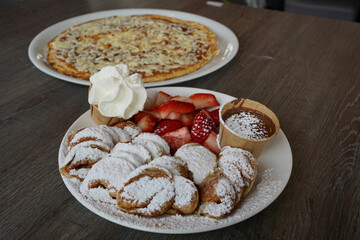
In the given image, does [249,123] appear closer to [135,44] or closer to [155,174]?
[155,174]

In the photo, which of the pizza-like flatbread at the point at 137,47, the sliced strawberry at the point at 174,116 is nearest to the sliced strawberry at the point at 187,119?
the sliced strawberry at the point at 174,116

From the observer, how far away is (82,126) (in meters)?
1.00

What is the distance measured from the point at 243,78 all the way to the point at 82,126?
0.81m


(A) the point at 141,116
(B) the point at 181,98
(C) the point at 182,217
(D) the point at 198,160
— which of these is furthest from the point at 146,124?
(C) the point at 182,217

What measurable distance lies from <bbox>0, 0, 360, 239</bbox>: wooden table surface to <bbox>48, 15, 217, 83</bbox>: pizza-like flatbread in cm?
14

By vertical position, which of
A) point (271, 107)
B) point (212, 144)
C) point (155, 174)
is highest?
point (155, 174)

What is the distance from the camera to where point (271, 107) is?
1.28 metres

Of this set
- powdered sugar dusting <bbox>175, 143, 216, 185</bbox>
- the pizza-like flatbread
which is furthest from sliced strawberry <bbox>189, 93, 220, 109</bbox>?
the pizza-like flatbread

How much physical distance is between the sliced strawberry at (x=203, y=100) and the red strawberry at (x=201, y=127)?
0.07 meters

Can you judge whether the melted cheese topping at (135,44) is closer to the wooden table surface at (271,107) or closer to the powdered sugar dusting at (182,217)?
the wooden table surface at (271,107)

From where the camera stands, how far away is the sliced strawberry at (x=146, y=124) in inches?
40.6

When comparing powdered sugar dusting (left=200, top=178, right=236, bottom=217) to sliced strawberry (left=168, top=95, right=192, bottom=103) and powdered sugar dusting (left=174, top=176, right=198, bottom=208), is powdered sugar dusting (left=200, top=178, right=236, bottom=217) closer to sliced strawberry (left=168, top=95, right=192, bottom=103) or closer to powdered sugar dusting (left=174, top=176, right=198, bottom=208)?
powdered sugar dusting (left=174, top=176, right=198, bottom=208)

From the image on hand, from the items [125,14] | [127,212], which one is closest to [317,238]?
[127,212]

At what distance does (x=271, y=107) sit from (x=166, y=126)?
51 cm
